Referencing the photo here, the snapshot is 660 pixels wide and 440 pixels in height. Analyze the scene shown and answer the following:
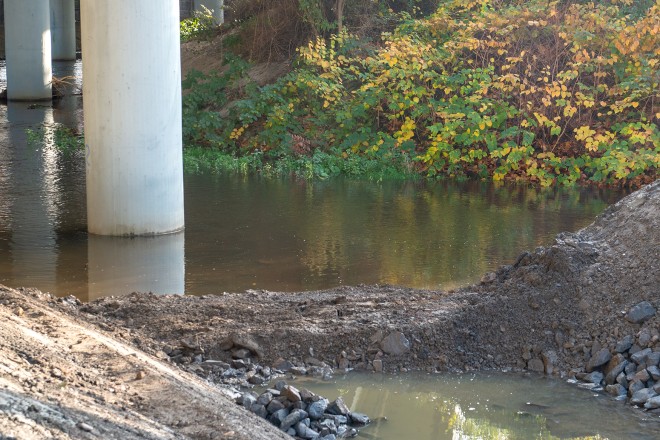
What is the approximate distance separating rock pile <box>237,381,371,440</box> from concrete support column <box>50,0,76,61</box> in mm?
34706

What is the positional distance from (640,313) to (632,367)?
57 cm

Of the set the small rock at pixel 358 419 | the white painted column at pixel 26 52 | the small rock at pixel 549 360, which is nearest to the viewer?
the small rock at pixel 358 419

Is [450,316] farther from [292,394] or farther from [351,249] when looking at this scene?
[351,249]

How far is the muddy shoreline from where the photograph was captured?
21.6 feet

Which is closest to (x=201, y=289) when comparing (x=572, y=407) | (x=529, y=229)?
(x=572, y=407)

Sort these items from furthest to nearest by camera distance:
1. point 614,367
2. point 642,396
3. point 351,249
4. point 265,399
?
point 351,249 < point 614,367 < point 642,396 < point 265,399

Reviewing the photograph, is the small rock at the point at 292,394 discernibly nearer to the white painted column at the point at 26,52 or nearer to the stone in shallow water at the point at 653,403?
the stone in shallow water at the point at 653,403

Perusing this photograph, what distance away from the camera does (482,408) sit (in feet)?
20.1

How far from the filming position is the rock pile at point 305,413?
542 centimetres

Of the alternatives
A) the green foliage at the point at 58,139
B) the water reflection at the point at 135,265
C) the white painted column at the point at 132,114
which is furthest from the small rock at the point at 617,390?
the green foliage at the point at 58,139

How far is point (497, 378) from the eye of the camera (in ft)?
21.7

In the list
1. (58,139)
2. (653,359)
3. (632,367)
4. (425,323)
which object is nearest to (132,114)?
(425,323)

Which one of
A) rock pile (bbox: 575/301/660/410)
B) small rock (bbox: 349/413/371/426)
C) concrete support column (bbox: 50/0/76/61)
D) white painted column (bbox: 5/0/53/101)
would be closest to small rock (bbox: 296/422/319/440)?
small rock (bbox: 349/413/371/426)

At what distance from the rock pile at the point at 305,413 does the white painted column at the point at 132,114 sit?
14.9ft
